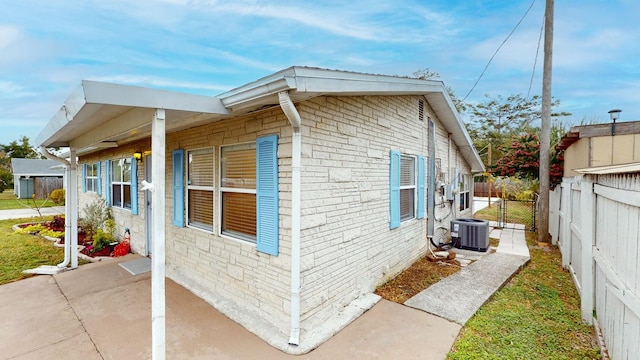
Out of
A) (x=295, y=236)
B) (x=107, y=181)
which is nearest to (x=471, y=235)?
(x=295, y=236)

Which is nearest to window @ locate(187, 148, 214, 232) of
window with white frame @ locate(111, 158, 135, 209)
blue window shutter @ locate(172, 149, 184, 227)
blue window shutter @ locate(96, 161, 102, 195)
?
blue window shutter @ locate(172, 149, 184, 227)

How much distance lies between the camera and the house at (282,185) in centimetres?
288

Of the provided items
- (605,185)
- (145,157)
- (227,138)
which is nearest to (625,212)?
A: (605,185)

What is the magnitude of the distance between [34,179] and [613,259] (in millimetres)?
36148

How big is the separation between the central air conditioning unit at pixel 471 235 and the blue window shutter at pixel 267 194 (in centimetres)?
573

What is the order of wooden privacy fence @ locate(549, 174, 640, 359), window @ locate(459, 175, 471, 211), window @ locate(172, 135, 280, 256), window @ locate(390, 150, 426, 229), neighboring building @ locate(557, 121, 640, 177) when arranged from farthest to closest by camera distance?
1. window @ locate(459, 175, 471, 211)
2. neighboring building @ locate(557, 121, 640, 177)
3. window @ locate(390, 150, 426, 229)
4. window @ locate(172, 135, 280, 256)
5. wooden privacy fence @ locate(549, 174, 640, 359)

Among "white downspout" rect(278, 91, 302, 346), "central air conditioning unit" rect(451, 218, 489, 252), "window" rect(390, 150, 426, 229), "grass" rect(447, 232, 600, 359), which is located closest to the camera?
"grass" rect(447, 232, 600, 359)

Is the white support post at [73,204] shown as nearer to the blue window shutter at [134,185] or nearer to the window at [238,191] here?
the blue window shutter at [134,185]

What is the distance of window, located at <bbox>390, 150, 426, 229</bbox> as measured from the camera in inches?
207

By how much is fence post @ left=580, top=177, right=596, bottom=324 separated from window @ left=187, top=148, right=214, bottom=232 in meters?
5.27

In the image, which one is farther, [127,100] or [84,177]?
[84,177]

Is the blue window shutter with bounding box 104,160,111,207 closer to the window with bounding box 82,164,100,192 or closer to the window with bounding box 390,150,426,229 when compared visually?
the window with bounding box 82,164,100,192

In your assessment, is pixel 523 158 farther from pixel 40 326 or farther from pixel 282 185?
pixel 40 326

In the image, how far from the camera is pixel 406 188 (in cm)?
598
